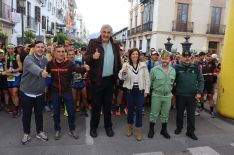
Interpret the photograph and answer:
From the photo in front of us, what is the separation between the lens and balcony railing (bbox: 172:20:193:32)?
2647 centimetres

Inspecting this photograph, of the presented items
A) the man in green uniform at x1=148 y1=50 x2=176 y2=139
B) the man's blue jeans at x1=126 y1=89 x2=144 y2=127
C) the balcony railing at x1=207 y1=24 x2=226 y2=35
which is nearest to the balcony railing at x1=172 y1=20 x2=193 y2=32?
the balcony railing at x1=207 y1=24 x2=226 y2=35

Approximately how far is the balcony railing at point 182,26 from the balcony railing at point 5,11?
1589cm

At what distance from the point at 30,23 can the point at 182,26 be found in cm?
1595

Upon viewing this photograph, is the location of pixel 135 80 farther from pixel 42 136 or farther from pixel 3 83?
pixel 3 83

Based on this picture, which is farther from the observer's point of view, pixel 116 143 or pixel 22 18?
pixel 22 18

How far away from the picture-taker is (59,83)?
4887 mm

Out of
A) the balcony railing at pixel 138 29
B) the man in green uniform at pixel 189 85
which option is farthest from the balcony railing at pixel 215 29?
the man in green uniform at pixel 189 85

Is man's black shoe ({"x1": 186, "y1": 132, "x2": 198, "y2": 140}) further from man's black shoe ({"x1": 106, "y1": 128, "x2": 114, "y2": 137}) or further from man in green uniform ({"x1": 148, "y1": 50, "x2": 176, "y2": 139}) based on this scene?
man's black shoe ({"x1": 106, "y1": 128, "x2": 114, "y2": 137})

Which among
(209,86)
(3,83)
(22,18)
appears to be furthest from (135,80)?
(22,18)

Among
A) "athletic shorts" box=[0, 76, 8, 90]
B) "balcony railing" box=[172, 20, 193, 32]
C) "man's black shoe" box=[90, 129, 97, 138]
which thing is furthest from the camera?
"balcony railing" box=[172, 20, 193, 32]

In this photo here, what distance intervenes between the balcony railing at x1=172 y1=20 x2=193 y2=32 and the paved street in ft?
71.2

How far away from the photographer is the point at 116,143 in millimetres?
4922

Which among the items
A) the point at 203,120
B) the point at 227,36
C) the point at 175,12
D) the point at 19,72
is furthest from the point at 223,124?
the point at 175,12

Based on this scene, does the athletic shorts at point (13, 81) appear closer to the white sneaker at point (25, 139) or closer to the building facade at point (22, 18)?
the white sneaker at point (25, 139)
